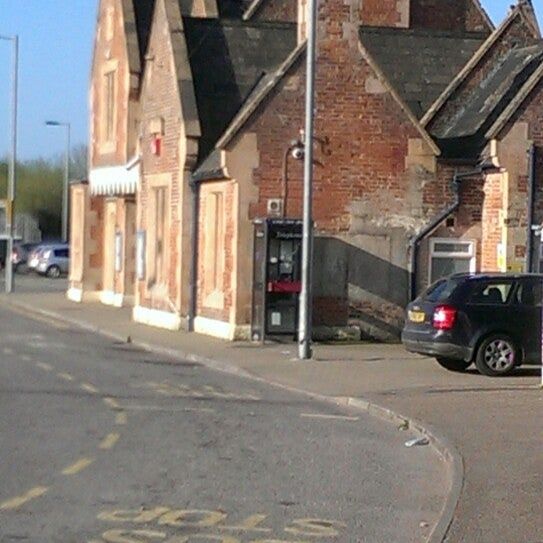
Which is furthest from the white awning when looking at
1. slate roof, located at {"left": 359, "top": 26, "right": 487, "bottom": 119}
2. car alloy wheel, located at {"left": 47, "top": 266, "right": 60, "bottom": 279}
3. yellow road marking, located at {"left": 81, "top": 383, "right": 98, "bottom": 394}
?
car alloy wheel, located at {"left": 47, "top": 266, "right": 60, "bottom": 279}

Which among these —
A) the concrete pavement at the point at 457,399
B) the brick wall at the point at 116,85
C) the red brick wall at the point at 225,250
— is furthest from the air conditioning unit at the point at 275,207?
the brick wall at the point at 116,85

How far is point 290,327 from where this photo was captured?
28.9m

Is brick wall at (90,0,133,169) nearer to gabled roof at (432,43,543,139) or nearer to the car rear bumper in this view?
gabled roof at (432,43,543,139)

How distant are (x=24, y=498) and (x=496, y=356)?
42.1 ft

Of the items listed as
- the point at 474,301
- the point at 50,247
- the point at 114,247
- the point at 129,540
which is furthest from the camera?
the point at 50,247

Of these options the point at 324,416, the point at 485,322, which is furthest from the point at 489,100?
the point at 324,416

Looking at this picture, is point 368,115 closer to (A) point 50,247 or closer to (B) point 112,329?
(B) point 112,329

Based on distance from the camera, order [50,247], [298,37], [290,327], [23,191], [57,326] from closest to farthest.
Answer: [290,327], [298,37], [57,326], [50,247], [23,191]

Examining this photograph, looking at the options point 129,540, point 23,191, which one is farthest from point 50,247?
point 129,540

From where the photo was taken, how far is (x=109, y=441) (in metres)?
14.8

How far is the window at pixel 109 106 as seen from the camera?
41900 mm

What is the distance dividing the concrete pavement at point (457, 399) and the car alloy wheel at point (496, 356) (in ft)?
0.62

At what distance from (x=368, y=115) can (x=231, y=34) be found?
14.1ft

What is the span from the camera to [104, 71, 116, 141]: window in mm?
41900
